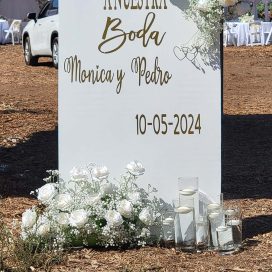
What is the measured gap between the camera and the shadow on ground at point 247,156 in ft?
29.4

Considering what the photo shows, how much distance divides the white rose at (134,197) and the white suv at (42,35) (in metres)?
15.5

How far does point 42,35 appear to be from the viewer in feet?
75.2

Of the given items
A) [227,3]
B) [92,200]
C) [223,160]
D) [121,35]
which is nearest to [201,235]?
[92,200]

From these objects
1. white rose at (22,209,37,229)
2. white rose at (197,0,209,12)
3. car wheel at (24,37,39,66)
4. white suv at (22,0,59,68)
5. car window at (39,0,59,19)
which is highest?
car window at (39,0,59,19)

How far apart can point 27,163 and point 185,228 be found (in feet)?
14.2

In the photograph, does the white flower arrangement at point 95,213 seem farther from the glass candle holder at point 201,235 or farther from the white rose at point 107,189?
the glass candle holder at point 201,235

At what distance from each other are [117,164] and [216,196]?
73cm

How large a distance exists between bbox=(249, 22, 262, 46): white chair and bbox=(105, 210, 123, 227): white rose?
2587cm

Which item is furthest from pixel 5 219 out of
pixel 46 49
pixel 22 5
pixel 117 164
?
pixel 22 5

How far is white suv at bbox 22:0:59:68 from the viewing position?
2222cm

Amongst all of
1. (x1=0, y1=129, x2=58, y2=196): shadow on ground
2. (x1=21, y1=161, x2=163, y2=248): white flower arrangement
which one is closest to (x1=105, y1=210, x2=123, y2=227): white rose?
(x1=21, y1=161, x2=163, y2=248): white flower arrangement

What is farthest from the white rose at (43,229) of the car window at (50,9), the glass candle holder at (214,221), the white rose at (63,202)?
the car window at (50,9)

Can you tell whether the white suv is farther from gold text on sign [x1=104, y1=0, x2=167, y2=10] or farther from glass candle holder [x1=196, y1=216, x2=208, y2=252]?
glass candle holder [x1=196, y1=216, x2=208, y2=252]

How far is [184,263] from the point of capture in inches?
243
